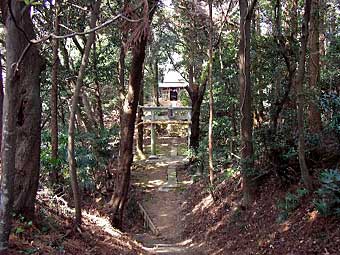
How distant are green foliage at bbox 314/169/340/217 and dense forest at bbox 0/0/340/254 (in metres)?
0.02

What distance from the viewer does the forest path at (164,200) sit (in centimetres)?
1054

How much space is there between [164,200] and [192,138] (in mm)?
4394

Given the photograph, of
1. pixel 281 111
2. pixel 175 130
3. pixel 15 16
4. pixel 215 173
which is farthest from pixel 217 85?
pixel 175 130

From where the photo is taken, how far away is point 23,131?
189 inches

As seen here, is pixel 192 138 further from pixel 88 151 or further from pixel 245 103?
pixel 245 103

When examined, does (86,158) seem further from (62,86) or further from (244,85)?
(244,85)

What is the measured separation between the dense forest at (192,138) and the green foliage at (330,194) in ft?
0.06

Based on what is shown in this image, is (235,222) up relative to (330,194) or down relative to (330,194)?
down

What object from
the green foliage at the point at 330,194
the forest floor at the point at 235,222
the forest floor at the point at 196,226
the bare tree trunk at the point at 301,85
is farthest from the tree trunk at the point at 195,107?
the green foliage at the point at 330,194

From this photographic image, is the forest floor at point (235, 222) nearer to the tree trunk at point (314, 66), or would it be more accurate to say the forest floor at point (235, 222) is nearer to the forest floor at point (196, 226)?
the forest floor at point (196, 226)

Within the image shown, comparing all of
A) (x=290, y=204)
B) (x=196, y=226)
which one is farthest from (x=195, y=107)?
(x=290, y=204)

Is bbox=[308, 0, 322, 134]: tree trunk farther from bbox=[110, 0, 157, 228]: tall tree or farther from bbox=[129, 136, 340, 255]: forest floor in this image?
bbox=[110, 0, 157, 228]: tall tree

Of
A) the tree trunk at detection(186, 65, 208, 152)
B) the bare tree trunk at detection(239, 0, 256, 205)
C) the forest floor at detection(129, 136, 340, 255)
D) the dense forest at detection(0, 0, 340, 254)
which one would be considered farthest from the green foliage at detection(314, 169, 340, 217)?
the tree trunk at detection(186, 65, 208, 152)

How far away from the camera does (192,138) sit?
1900 centimetres
